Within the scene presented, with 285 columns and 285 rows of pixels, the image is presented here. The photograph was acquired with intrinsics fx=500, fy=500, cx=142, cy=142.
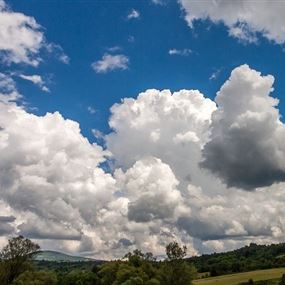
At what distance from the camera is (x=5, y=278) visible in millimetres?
118750

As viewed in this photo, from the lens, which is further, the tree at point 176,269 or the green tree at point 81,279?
the green tree at point 81,279

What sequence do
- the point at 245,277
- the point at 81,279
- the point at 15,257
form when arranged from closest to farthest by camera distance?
1. the point at 15,257
2. the point at 81,279
3. the point at 245,277

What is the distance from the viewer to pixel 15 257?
119 meters

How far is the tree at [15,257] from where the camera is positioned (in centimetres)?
11831

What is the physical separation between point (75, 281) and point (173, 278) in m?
59.5

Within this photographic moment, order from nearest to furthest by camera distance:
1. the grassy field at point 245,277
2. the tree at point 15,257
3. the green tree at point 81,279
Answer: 1. the tree at point 15,257
2. the grassy field at point 245,277
3. the green tree at point 81,279

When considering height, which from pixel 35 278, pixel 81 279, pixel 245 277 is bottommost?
pixel 245 277

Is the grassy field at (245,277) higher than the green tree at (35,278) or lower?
lower

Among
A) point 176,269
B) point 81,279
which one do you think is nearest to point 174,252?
point 176,269

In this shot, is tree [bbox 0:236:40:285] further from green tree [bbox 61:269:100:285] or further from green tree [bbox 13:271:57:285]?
green tree [bbox 61:269:100:285]

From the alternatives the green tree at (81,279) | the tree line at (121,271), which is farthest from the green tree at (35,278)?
the green tree at (81,279)

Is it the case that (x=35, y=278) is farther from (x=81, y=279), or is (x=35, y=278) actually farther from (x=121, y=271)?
(x=81, y=279)

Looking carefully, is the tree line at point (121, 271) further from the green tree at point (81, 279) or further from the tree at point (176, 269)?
the green tree at point (81, 279)

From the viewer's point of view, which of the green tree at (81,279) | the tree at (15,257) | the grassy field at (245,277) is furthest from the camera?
the green tree at (81,279)
